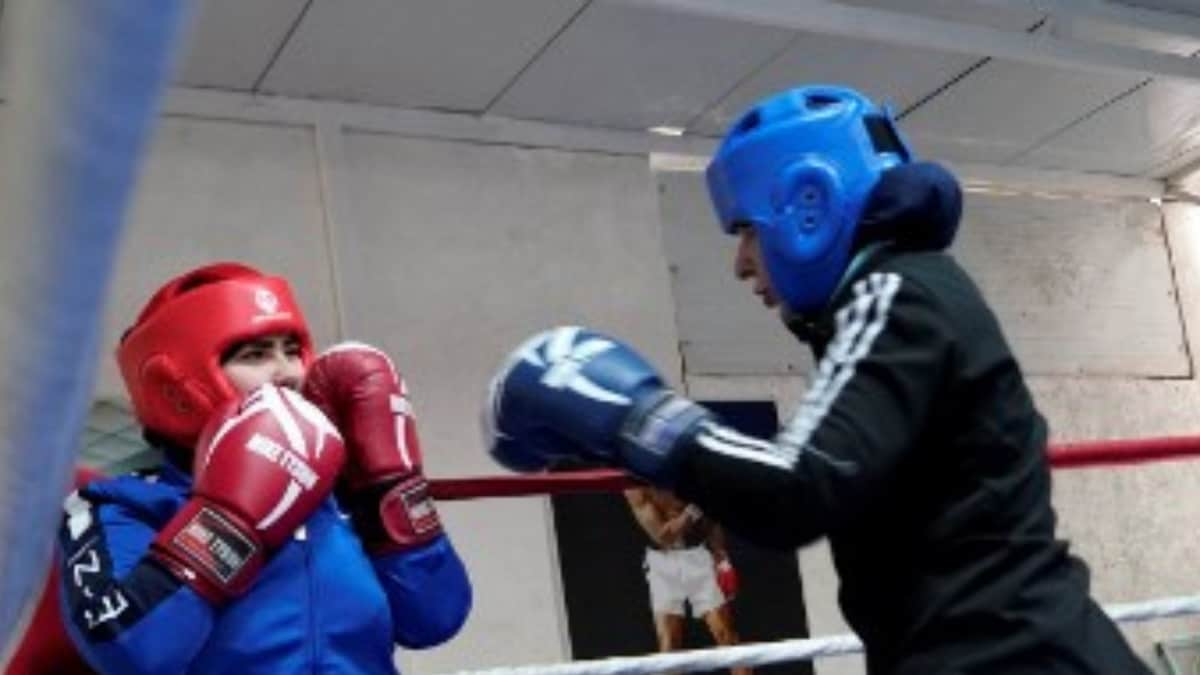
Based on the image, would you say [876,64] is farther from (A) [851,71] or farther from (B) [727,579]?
(B) [727,579]

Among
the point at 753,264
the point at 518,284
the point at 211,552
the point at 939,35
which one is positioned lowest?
the point at 211,552

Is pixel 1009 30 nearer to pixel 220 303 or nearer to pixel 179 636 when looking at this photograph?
pixel 220 303

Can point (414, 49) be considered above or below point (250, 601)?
above

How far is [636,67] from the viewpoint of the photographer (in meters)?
3.22

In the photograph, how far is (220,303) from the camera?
1.24m

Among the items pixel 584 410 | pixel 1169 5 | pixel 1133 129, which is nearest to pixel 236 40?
pixel 1169 5

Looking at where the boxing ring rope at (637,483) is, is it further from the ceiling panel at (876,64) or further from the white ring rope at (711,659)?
the ceiling panel at (876,64)

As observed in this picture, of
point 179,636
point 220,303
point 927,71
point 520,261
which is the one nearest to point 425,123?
point 520,261

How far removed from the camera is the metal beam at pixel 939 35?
277 cm

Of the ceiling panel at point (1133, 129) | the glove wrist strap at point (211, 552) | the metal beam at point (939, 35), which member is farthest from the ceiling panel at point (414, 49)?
the glove wrist strap at point (211, 552)

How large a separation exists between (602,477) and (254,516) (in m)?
0.48

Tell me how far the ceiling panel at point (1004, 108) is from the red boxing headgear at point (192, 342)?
101 inches

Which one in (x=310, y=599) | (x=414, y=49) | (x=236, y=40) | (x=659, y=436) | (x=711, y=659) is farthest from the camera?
(x=414, y=49)

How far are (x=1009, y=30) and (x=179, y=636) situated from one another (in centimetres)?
272
